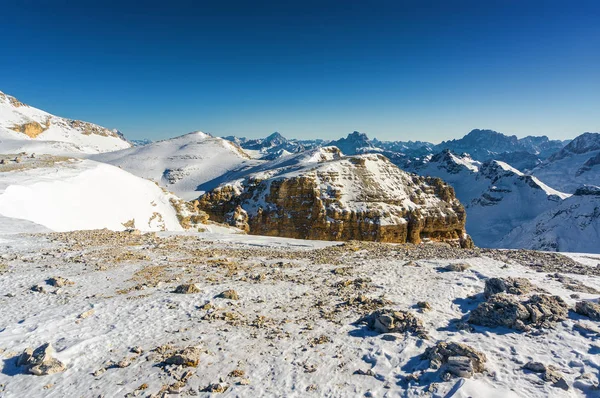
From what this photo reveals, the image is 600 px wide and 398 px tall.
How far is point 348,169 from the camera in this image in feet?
178

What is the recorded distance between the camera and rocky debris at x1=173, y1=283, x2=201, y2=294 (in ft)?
36.0

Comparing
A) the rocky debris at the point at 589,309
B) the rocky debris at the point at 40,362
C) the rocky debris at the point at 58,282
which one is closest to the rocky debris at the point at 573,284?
the rocky debris at the point at 589,309

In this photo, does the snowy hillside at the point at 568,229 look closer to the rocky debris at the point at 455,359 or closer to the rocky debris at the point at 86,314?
the rocky debris at the point at 455,359

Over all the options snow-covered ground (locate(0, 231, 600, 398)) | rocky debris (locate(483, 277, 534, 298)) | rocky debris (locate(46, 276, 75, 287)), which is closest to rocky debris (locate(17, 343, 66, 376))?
snow-covered ground (locate(0, 231, 600, 398))

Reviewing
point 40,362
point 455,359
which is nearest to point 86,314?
point 40,362

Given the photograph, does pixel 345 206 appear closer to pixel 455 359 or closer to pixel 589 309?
pixel 589 309

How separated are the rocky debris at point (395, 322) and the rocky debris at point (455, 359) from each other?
93cm

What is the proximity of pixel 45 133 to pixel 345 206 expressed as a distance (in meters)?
152

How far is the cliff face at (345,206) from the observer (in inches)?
1843

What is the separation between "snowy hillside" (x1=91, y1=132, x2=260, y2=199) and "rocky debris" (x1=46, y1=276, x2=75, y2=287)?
63471 mm

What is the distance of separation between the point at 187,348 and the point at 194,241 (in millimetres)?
12635

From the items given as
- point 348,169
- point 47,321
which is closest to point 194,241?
point 47,321

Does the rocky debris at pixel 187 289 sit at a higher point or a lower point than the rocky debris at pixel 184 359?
higher

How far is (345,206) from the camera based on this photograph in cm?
4772
